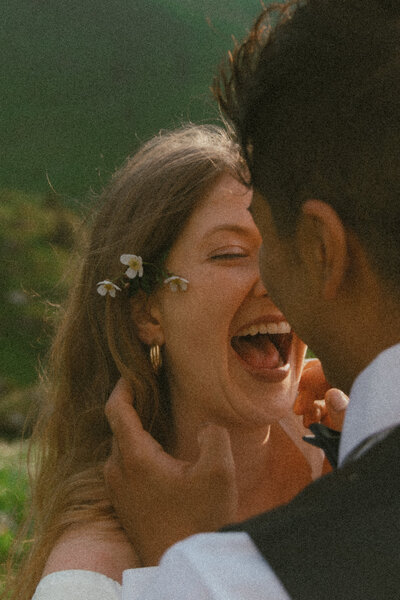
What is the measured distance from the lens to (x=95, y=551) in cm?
179

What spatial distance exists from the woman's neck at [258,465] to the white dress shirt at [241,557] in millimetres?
1113

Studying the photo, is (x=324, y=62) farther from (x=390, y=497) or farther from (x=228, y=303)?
(x=228, y=303)

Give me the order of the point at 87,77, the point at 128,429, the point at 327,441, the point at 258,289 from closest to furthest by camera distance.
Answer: the point at 327,441 < the point at 128,429 < the point at 258,289 < the point at 87,77

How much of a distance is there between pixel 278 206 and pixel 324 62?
249 mm

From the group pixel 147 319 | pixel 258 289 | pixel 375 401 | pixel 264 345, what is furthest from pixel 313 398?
pixel 375 401

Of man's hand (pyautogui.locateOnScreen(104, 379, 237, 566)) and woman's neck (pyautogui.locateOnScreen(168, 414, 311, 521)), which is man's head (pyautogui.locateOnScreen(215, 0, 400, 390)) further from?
woman's neck (pyautogui.locateOnScreen(168, 414, 311, 521))

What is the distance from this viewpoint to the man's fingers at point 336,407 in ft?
6.55

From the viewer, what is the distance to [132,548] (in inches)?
72.9

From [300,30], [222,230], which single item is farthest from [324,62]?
[222,230]

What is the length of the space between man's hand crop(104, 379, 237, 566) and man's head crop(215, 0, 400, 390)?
633mm

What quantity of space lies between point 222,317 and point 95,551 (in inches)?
25.9

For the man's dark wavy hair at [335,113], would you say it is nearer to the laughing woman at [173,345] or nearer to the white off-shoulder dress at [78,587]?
the laughing woman at [173,345]

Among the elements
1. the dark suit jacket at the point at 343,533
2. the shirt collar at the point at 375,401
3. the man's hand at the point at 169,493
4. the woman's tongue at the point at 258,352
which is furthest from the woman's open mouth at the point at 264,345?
the dark suit jacket at the point at 343,533

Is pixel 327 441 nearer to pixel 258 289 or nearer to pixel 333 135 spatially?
pixel 333 135
